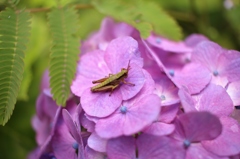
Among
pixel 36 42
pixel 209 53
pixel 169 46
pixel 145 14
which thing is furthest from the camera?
pixel 36 42

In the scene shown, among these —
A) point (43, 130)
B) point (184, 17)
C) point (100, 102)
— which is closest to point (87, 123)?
point (100, 102)

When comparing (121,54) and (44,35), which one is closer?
(121,54)

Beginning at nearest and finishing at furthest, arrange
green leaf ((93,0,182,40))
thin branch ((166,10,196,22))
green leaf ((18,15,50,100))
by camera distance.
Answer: green leaf ((93,0,182,40)) → green leaf ((18,15,50,100)) → thin branch ((166,10,196,22))

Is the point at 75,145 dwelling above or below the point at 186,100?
below

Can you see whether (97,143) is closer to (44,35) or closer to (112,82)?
(112,82)

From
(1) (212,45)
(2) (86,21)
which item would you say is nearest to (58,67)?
(1) (212,45)

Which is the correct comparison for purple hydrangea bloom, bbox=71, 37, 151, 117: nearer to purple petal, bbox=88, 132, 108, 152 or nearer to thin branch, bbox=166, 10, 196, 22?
purple petal, bbox=88, 132, 108, 152

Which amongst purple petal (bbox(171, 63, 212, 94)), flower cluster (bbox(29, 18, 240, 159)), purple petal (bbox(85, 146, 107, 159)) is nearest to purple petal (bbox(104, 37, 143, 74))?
flower cluster (bbox(29, 18, 240, 159))
